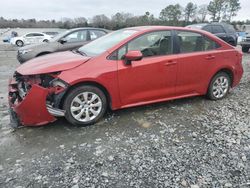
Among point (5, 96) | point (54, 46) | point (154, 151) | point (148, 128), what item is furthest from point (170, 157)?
point (54, 46)

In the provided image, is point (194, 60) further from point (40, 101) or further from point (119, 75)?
point (40, 101)

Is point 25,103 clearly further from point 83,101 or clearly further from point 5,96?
point 5,96

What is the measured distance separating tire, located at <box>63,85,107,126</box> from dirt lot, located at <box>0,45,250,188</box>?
0.50ft

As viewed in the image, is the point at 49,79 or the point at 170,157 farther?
the point at 49,79

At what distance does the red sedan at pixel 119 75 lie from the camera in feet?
12.5

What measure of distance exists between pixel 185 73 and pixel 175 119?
37.4 inches

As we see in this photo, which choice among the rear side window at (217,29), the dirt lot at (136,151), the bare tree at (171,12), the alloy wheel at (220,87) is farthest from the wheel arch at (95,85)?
the bare tree at (171,12)

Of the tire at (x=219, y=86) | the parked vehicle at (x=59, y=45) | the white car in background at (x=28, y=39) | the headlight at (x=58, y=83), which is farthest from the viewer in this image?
the white car in background at (x=28, y=39)

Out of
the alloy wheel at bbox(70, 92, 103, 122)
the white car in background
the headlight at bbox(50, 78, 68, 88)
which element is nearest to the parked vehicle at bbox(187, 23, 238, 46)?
the alloy wheel at bbox(70, 92, 103, 122)

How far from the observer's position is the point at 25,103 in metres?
3.67

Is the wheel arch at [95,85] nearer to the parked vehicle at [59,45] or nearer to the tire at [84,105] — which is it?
the tire at [84,105]

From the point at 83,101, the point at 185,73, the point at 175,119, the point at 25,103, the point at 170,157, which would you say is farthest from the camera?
the point at 185,73

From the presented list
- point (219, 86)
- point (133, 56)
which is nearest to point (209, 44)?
point (219, 86)

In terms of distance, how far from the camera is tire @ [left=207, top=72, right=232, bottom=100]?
521 cm
